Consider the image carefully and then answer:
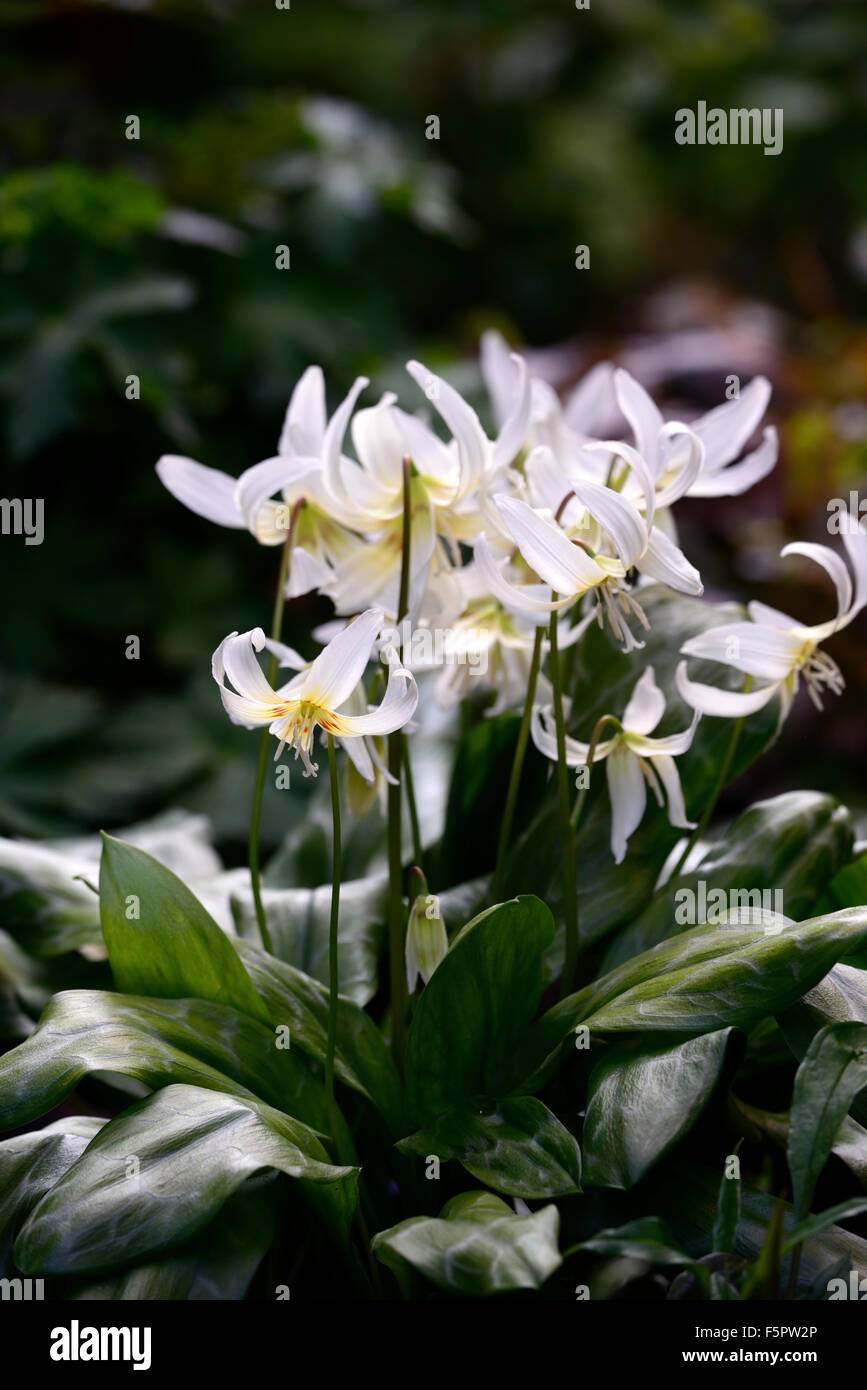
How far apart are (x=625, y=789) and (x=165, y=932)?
400 millimetres

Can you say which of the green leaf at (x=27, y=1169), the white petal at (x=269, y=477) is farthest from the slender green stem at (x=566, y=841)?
Result: the green leaf at (x=27, y=1169)

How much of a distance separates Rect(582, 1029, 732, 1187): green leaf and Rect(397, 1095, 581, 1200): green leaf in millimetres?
19

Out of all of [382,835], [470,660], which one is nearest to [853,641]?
[382,835]

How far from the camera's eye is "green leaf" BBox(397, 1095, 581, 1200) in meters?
0.84

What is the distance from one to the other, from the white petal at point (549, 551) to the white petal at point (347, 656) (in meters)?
0.12

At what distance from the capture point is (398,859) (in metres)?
0.98

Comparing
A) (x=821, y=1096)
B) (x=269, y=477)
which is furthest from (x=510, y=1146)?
(x=269, y=477)

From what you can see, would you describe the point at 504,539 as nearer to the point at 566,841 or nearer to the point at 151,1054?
the point at 566,841

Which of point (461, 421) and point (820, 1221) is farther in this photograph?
point (461, 421)

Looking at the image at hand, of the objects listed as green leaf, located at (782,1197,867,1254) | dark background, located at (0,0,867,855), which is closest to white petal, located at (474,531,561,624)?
green leaf, located at (782,1197,867,1254)

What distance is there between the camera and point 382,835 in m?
1.37

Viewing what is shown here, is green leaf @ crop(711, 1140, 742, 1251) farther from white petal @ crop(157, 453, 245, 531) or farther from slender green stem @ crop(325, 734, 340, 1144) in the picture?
white petal @ crop(157, 453, 245, 531)
